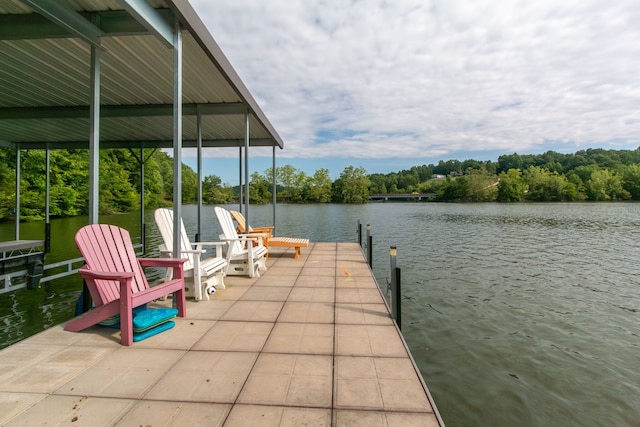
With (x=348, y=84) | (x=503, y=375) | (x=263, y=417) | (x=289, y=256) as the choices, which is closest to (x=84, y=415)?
(x=263, y=417)

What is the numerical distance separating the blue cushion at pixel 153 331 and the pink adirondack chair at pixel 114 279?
0.07 metres

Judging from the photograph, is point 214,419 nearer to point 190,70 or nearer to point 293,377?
point 293,377

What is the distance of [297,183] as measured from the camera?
2302 inches

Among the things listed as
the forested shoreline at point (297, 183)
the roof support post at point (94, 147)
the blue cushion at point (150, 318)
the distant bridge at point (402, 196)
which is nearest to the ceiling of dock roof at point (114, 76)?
the roof support post at point (94, 147)

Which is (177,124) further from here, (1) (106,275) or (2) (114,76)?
(2) (114,76)

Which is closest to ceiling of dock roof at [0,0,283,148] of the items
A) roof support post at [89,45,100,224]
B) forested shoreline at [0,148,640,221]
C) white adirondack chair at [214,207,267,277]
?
roof support post at [89,45,100,224]

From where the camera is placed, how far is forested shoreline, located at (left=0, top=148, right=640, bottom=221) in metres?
19.1

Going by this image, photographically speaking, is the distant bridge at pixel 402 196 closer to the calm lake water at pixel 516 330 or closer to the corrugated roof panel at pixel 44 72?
the calm lake water at pixel 516 330

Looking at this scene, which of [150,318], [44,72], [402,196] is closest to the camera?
[150,318]

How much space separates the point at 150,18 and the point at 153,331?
2799 millimetres

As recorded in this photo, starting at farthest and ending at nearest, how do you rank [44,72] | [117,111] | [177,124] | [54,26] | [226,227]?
[117,111] < [226,227] < [44,72] < [177,124] < [54,26]

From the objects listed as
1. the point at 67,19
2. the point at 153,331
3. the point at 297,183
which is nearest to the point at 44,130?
the point at 67,19

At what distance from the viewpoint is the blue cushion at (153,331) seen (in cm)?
266

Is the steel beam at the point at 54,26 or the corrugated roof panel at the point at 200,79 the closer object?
the steel beam at the point at 54,26
